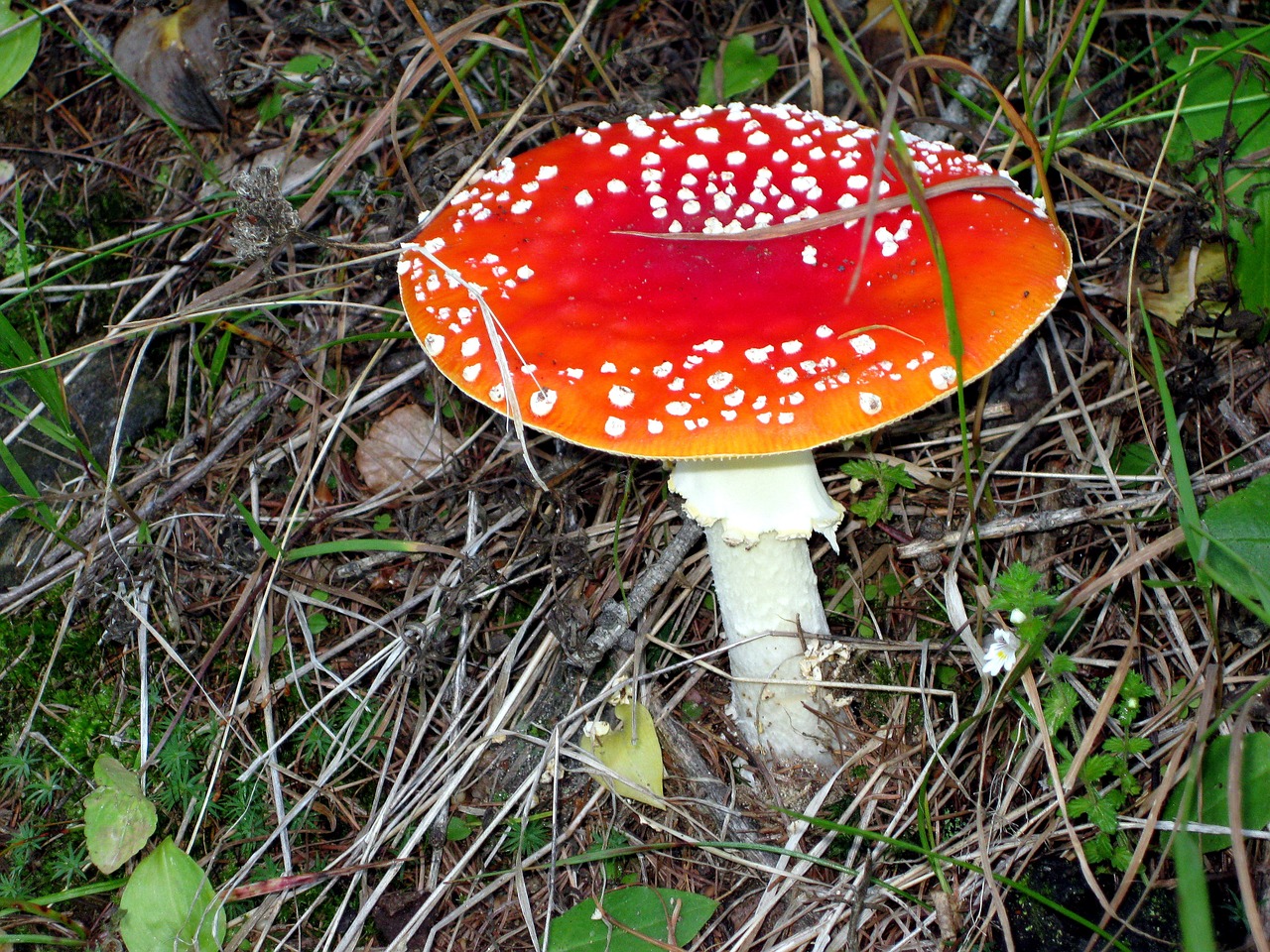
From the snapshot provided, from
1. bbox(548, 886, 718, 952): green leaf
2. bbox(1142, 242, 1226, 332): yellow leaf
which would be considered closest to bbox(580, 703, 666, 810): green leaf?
bbox(548, 886, 718, 952): green leaf

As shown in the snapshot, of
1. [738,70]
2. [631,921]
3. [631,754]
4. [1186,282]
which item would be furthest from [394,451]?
[1186,282]

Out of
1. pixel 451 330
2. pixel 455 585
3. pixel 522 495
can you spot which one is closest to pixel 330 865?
pixel 455 585

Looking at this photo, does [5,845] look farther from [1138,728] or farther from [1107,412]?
[1107,412]

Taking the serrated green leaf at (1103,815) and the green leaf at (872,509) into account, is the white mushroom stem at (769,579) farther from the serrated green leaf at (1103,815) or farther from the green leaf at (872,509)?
the serrated green leaf at (1103,815)

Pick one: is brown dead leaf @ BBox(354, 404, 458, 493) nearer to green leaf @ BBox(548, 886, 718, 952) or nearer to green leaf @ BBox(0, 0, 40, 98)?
green leaf @ BBox(548, 886, 718, 952)

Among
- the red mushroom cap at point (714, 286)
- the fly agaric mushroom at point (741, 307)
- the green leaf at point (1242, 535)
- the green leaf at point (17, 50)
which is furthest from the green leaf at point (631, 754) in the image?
the green leaf at point (17, 50)

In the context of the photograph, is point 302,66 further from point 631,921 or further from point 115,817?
point 631,921

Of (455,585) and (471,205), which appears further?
(455,585)
